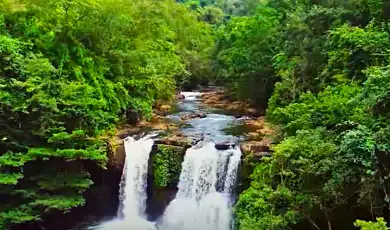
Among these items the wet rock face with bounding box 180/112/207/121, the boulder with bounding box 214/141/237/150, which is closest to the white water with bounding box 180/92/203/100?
the wet rock face with bounding box 180/112/207/121

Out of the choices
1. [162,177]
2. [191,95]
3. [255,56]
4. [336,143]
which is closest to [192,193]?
[162,177]

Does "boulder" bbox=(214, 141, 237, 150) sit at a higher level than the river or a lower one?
higher

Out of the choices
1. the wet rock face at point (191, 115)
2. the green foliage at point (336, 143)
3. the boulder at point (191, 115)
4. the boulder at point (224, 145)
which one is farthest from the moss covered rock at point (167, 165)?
the boulder at point (191, 115)

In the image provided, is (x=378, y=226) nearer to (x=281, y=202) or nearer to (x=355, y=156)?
(x=355, y=156)

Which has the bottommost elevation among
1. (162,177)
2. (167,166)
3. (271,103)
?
(162,177)

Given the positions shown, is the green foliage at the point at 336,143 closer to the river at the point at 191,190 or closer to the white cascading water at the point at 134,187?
the river at the point at 191,190

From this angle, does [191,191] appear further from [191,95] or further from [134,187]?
[191,95]

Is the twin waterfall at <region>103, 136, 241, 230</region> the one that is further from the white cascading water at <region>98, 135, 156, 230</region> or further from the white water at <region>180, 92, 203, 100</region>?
the white water at <region>180, 92, 203, 100</region>
